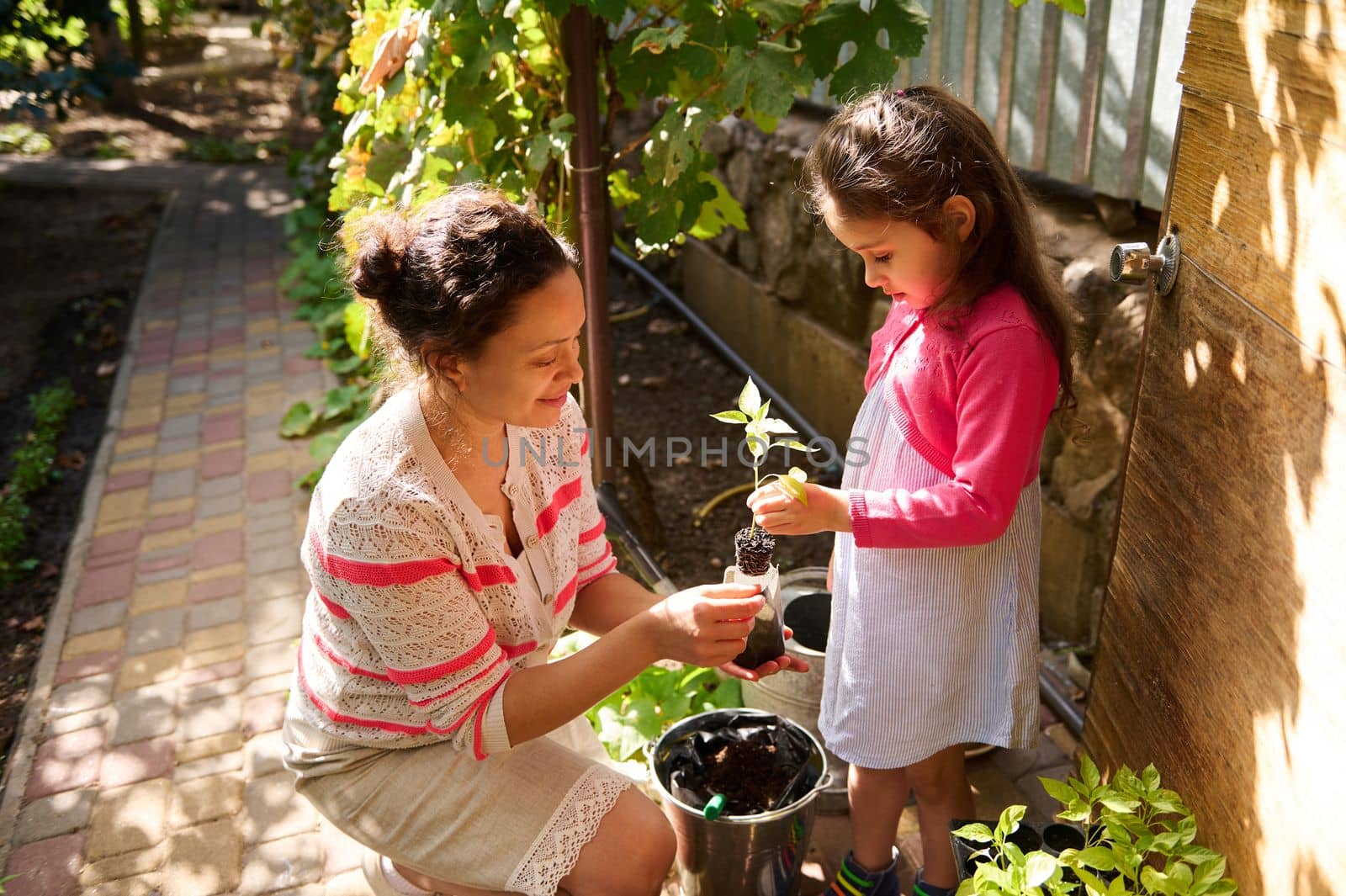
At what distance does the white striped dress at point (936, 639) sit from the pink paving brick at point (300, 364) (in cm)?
404

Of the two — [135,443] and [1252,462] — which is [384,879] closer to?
[1252,462]

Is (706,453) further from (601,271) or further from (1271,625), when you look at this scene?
(1271,625)

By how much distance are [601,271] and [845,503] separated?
1527mm

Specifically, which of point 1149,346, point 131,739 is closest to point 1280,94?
point 1149,346

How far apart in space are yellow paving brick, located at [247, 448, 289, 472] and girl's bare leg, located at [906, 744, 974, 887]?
3214 mm

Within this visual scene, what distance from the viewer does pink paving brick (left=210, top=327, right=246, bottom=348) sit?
5.80m

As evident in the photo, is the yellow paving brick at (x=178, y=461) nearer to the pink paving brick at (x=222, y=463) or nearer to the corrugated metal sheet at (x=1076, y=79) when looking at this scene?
the pink paving brick at (x=222, y=463)

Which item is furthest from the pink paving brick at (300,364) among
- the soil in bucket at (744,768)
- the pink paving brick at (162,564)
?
the soil in bucket at (744,768)

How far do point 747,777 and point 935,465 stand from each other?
749 millimetres

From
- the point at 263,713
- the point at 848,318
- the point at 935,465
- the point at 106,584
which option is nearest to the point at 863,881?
the point at 935,465

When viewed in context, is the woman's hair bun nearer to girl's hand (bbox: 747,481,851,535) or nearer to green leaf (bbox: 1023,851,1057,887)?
girl's hand (bbox: 747,481,851,535)

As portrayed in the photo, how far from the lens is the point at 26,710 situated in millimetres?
3084

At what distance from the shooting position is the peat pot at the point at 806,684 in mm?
2496

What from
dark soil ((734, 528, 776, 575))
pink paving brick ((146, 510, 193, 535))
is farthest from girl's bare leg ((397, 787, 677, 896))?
pink paving brick ((146, 510, 193, 535))
